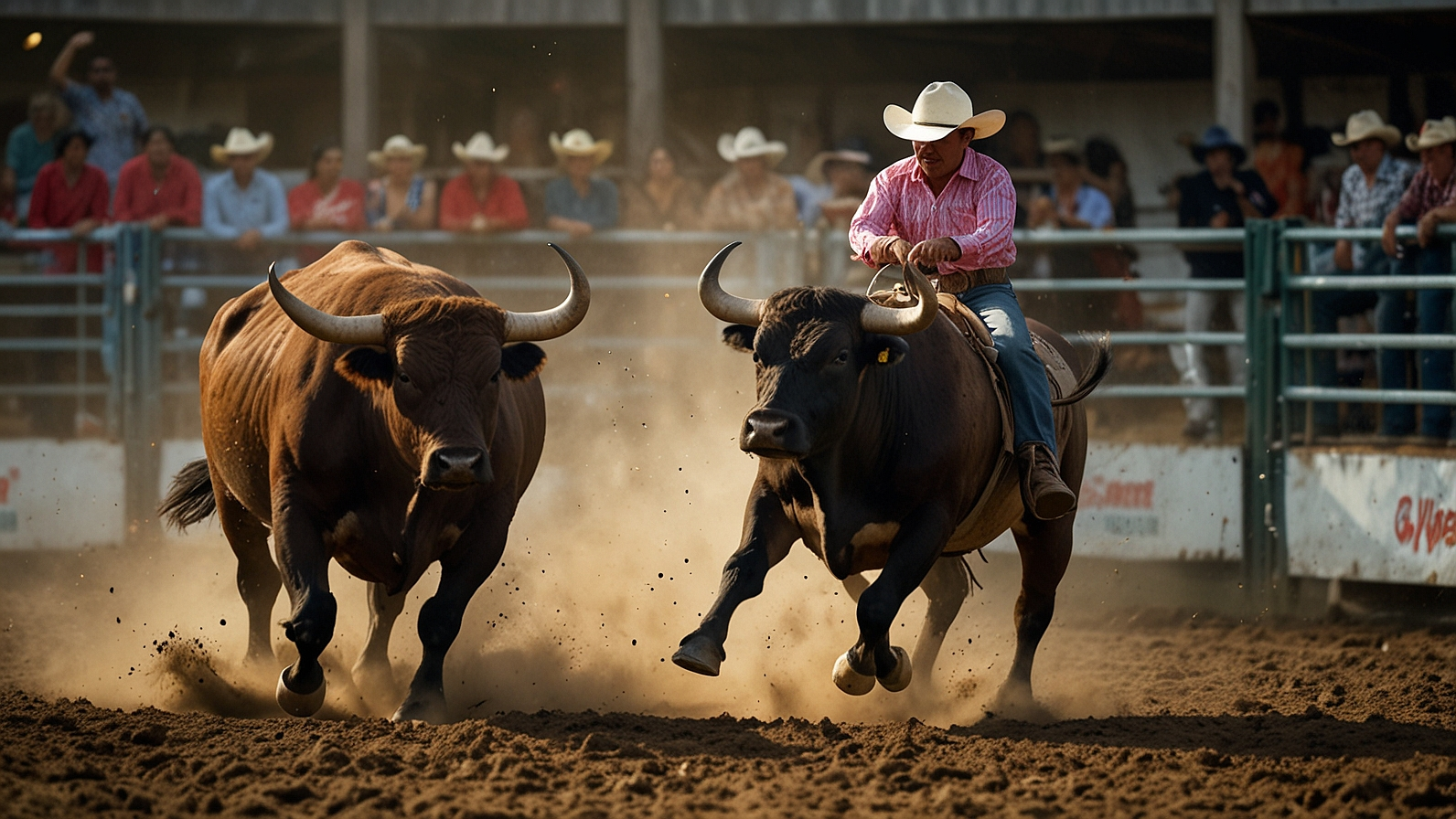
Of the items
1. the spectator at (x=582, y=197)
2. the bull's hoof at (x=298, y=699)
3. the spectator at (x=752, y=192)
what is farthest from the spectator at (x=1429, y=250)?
the bull's hoof at (x=298, y=699)

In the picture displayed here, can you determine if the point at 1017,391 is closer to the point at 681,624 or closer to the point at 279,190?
the point at 681,624

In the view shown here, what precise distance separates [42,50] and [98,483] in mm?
6669

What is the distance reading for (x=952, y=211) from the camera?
5562 millimetres

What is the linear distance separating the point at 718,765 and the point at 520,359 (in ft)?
5.18

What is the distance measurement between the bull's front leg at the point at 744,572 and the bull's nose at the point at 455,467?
0.78 meters

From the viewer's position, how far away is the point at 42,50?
14.5 meters

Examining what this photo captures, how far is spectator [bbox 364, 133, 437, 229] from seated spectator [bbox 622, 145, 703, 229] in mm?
1258

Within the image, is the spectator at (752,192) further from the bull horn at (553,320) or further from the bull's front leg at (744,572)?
the bull's front leg at (744,572)

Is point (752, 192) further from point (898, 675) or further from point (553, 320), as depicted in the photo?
point (898, 675)

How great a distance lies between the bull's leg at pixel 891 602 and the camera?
15.7 ft

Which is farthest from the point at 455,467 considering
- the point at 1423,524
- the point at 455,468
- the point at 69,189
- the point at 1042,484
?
the point at 69,189

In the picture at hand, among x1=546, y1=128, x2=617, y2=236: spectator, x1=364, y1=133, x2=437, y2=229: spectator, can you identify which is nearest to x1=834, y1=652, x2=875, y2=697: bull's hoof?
x1=546, y1=128, x2=617, y2=236: spectator

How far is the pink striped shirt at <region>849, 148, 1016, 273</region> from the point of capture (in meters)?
5.50

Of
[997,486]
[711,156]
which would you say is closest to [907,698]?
[997,486]
